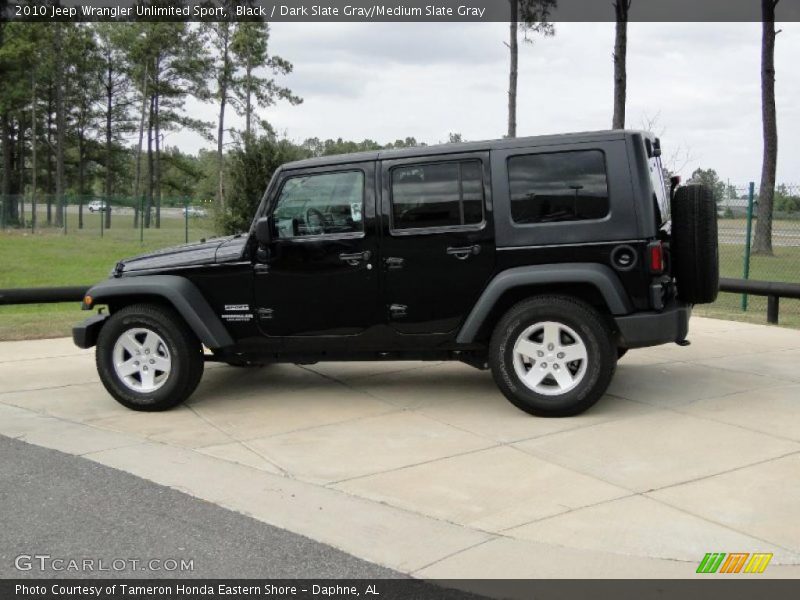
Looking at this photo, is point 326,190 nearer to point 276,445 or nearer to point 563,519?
point 276,445

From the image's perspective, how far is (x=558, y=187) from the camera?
19.7ft

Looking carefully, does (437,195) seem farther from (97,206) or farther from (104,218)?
(97,206)

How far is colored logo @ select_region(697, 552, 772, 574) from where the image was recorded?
3637 millimetres

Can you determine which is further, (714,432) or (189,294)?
(189,294)

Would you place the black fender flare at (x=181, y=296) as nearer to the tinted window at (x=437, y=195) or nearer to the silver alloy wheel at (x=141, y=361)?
the silver alloy wheel at (x=141, y=361)

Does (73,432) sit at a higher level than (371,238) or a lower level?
lower

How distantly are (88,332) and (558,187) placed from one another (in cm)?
391

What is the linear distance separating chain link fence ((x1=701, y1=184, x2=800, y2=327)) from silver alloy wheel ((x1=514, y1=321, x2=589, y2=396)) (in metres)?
6.38

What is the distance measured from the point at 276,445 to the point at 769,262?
11601 millimetres

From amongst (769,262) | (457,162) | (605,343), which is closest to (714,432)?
(605,343)

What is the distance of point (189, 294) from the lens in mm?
6570

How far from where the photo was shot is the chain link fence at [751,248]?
12.6 metres

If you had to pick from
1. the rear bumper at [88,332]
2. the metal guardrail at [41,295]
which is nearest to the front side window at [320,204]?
the rear bumper at [88,332]

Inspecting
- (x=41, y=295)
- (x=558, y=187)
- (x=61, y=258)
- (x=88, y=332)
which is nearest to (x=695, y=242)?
(x=558, y=187)
